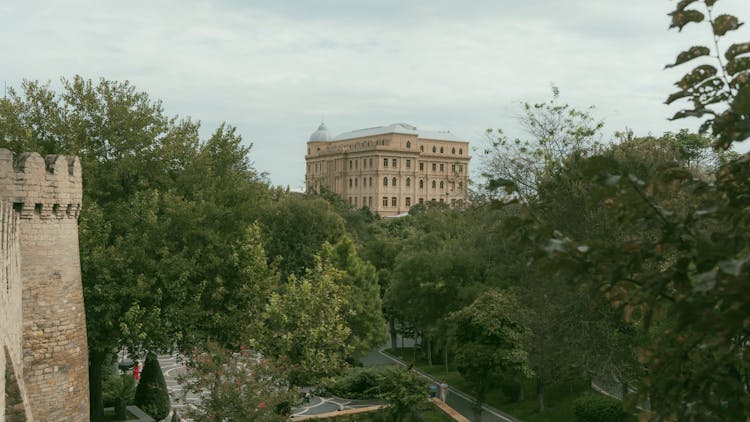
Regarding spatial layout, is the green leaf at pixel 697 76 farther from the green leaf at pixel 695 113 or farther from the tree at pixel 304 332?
the tree at pixel 304 332

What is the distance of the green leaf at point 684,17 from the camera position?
4535 millimetres

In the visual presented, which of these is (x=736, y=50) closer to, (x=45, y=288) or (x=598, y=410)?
(x=45, y=288)

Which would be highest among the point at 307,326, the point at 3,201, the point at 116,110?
the point at 116,110

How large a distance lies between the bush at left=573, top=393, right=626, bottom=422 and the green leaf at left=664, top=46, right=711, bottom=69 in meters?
21.0

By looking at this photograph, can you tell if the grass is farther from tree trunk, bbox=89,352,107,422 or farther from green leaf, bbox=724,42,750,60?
green leaf, bbox=724,42,750,60

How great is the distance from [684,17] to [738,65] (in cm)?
50

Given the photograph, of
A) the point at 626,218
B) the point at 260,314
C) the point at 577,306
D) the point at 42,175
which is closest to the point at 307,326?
the point at 260,314

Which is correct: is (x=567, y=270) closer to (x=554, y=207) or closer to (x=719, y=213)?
(x=719, y=213)

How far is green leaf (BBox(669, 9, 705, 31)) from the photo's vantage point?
4.54 m

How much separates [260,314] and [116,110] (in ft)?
28.2

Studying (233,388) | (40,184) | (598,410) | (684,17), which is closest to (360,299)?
(598,410)

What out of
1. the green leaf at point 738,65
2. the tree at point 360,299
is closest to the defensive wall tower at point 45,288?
the green leaf at point 738,65

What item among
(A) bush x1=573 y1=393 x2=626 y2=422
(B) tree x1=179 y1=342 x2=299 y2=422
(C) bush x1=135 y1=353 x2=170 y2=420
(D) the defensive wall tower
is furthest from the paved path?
Answer: (D) the defensive wall tower

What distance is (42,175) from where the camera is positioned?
15219 millimetres
